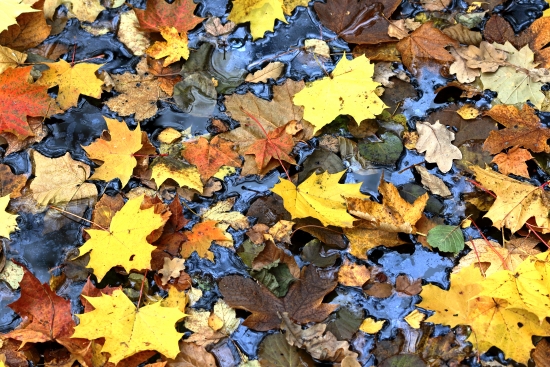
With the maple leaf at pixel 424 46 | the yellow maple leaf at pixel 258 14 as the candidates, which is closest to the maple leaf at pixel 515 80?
the maple leaf at pixel 424 46

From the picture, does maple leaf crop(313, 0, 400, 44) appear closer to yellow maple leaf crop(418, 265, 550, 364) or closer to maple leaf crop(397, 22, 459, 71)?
maple leaf crop(397, 22, 459, 71)

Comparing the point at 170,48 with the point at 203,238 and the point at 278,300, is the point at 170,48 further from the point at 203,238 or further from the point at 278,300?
the point at 278,300

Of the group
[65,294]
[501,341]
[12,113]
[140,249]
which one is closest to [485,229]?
[501,341]

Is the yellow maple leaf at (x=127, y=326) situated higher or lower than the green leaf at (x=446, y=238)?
lower

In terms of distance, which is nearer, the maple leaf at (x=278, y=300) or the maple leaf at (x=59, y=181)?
the maple leaf at (x=278, y=300)

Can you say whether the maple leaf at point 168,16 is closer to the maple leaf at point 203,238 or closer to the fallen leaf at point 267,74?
the fallen leaf at point 267,74

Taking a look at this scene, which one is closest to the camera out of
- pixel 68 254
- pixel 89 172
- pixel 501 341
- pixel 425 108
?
pixel 501 341

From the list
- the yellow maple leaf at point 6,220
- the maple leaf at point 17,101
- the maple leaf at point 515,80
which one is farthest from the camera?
the maple leaf at point 515,80

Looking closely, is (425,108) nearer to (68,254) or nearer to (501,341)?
(501,341)
